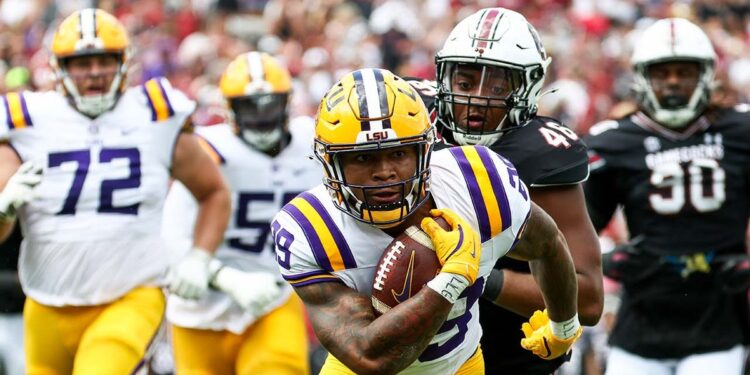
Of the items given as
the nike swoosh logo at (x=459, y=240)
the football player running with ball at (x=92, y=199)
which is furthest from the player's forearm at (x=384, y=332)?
the football player running with ball at (x=92, y=199)

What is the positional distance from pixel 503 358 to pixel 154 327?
1.75 meters

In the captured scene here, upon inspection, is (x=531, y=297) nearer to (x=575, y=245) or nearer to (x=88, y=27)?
(x=575, y=245)

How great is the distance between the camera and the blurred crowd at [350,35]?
1227cm

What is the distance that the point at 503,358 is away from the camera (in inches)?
165

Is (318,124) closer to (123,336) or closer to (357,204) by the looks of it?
(357,204)

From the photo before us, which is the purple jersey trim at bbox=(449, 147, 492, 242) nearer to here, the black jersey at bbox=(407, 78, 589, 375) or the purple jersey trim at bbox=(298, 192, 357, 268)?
the purple jersey trim at bbox=(298, 192, 357, 268)

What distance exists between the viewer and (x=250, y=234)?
5961 mm

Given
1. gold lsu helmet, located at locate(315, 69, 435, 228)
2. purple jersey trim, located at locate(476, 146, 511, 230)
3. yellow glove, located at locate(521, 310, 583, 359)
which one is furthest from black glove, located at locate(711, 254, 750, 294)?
gold lsu helmet, located at locate(315, 69, 435, 228)

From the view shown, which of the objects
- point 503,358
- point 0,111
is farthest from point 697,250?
point 0,111

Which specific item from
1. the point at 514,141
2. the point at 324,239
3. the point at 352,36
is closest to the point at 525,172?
the point at 514,141

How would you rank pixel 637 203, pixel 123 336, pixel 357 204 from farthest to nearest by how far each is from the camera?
pixel 637 203 → pixel 123 336 → pixel 357 204

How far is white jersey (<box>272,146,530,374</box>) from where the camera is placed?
10.7ft

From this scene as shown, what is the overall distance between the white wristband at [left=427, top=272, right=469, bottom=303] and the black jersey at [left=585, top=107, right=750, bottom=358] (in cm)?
242

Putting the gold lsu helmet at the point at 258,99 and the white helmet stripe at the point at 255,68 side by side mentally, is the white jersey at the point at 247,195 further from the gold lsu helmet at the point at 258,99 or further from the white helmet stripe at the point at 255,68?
the white helmet stripe at the point at 255,68
